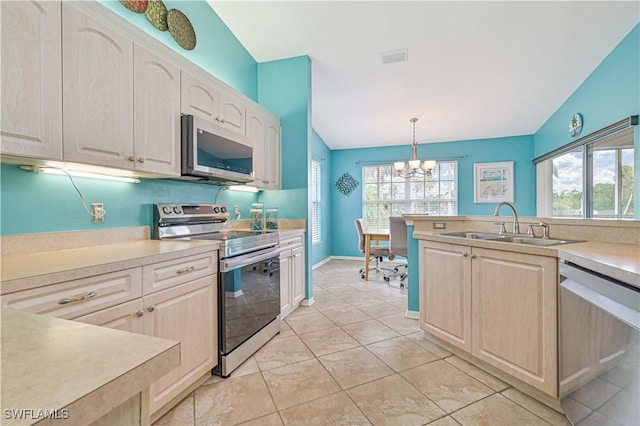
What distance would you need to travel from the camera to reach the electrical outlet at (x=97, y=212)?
1.74 metres

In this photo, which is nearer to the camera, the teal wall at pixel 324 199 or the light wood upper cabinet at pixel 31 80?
the light wood upper cabinet at pixel 31 80

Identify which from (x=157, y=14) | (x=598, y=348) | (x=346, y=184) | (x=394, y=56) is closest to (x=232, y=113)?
(x=157, y=14)

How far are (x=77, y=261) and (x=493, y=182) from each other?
6221 mm

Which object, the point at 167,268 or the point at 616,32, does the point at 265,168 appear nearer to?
the point at 167,268

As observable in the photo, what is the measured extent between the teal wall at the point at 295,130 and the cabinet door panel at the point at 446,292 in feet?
4.73

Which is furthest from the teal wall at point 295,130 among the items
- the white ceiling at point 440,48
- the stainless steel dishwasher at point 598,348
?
the stainless steel dishwasher at point 598,348

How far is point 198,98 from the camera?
2193 millimetres

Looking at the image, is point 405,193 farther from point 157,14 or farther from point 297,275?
point 157,14

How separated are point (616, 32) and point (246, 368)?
4624mm

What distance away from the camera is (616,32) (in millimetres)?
2896

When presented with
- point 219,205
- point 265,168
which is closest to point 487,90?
point 265,168

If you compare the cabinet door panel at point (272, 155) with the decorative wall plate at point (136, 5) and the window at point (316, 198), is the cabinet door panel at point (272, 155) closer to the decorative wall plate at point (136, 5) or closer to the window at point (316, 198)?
the decorative wall plate at point (136, 5)

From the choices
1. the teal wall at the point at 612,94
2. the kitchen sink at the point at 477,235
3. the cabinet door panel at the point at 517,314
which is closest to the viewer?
the cabinet door panel at the point at 517,314

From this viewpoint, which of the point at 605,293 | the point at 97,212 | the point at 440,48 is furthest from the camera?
the point at 440,48
